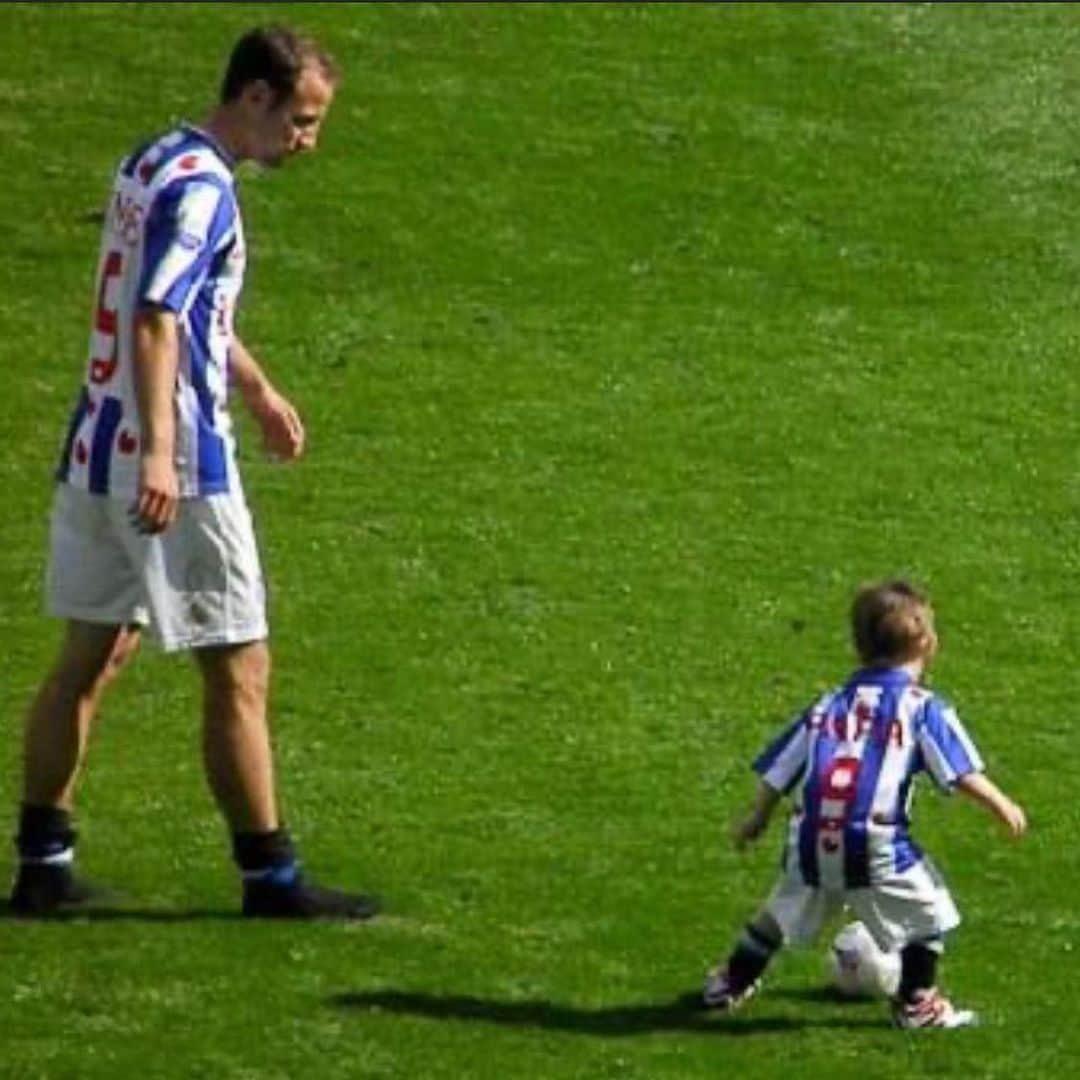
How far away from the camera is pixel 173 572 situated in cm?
947

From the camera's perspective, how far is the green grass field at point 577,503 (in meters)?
9.30

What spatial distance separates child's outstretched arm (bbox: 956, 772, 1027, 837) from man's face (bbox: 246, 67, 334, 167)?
1.96 metres

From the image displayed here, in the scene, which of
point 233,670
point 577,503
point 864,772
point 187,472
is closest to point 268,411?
point 187,472

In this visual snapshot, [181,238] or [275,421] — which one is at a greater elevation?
[181,238]

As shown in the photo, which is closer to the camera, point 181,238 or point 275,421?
point 181,238

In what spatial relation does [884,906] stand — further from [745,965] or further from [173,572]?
[173,572]

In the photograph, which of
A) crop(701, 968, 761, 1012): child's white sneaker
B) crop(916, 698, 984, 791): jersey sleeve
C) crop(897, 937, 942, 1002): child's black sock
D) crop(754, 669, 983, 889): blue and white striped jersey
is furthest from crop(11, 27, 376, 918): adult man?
crop(916, 698, 984, 791): jersey sleeve

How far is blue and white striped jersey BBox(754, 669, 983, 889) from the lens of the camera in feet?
29.5

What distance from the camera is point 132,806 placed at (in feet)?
34.5

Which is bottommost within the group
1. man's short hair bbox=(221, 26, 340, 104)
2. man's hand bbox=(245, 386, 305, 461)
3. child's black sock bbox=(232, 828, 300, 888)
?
child's black sock bbox=(232, 828, 300, 888)

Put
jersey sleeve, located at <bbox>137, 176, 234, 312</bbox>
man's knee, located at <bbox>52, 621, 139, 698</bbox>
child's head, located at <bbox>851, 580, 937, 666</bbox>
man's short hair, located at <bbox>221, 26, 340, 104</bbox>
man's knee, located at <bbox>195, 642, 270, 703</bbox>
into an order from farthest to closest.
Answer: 1. man's knee, located at <bbox>52, 621, 139, 698</bbox>
2. man's knee, located at <bbox>195, 642, 270, 703</bbox>
3. man's short hair, located at <bbox>221, 26, 340, 104</bbox>
4. jersey sleeve, located at <bbox>137, 176, 234, 312</bbox>
5. child's head, located at <bbox>851, 580, 937, 666</bbox>

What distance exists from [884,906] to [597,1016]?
0.63m

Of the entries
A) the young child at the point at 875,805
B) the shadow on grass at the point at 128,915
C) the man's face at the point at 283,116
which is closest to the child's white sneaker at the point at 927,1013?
the young child at the point at 875,805

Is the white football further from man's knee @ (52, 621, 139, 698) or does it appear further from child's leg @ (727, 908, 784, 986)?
man's knee @ (52, 621, 139, 698)
